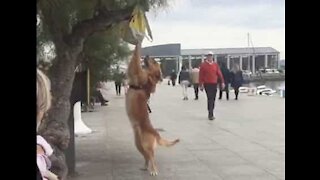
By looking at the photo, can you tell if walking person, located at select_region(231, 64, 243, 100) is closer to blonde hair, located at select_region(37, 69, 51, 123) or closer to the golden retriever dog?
the golden retriever dog

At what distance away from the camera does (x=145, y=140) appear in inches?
282

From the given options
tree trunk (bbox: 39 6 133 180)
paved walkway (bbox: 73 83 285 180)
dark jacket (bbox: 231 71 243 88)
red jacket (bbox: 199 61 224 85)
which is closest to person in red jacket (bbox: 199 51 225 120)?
red jacket (bbox: 199 61 224 85)

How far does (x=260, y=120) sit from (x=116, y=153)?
20.2 feet

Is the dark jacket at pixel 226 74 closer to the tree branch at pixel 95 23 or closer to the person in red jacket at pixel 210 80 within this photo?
the person in red jacket at pixel 210 80

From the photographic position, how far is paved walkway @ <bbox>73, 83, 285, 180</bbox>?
7203 mm

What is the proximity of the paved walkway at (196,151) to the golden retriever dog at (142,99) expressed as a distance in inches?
14.9

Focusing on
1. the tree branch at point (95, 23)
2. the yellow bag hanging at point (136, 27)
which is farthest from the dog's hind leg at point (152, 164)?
the tree branch at point (95, 23)

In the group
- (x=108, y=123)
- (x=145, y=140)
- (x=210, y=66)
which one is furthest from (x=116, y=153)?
(x=210, y=66)

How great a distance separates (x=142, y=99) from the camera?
704 cm

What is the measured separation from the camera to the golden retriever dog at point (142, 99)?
6.99 metres

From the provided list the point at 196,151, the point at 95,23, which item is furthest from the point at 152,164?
the point at 196,151
